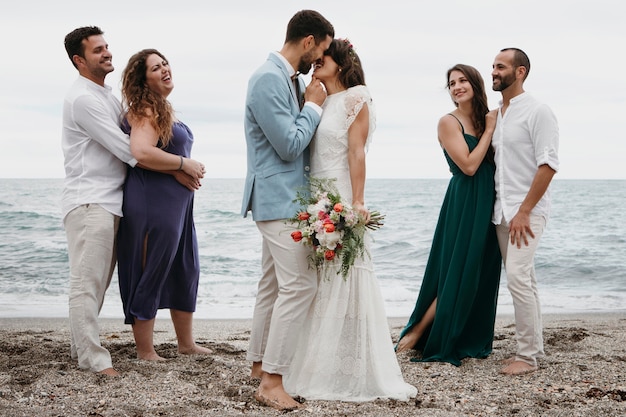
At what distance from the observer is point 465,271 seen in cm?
504

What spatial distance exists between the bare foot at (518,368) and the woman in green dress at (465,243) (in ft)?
1.23

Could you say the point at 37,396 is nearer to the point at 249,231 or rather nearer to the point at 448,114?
the point at 448,114

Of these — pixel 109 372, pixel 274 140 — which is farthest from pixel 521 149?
pixel 109 372

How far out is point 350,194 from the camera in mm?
4004

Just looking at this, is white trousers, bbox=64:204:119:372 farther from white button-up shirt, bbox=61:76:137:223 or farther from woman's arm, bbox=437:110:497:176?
woman's arm, bbox=437:110:497:176

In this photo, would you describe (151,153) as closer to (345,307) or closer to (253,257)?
(345,307)

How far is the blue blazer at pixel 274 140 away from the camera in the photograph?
3689 millimetres

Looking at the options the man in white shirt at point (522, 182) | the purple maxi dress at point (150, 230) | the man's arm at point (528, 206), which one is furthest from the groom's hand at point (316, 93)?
the man's arm at point (528, 206)

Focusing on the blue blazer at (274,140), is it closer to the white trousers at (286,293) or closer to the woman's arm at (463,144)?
the white trousers at (286,293)

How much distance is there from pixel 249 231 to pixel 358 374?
47.9 feet

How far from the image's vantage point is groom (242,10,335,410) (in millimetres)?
3713

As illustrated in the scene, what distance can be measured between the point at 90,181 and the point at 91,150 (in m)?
0.20

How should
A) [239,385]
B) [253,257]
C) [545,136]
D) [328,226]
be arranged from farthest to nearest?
[253,257]
[545,136]
[239,385]
[328,226]

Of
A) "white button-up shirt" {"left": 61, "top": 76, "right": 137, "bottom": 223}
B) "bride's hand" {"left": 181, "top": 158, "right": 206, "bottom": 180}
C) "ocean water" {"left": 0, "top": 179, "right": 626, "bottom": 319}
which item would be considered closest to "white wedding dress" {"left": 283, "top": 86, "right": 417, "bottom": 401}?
"bride's hand" {"left": 181, "top": 158, "right": 206, "bottom": 180}
